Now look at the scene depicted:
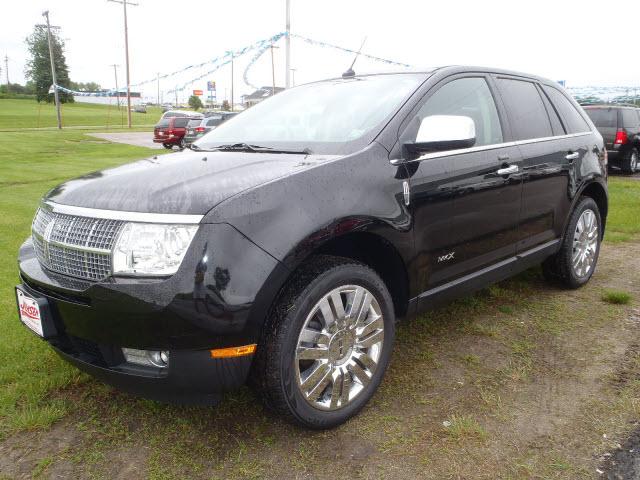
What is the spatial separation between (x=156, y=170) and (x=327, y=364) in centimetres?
121

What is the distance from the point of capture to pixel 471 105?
3.38m

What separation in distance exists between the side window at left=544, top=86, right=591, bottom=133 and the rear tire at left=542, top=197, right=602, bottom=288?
580mm

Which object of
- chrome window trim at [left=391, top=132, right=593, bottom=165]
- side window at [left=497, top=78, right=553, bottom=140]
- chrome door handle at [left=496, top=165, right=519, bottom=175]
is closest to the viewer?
chrome window trim at [left=391, top=132, right=593, bottom=165]

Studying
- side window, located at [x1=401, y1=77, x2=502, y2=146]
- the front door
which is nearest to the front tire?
the front door

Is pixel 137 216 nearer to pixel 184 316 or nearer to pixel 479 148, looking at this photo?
pixel 184 316

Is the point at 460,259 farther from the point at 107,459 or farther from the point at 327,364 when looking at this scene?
the point at 107,459

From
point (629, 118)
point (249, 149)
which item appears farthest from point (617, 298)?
point (629, 118)

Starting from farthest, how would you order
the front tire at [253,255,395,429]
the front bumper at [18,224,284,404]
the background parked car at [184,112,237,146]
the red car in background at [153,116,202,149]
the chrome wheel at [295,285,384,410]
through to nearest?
the red car in background at [153,116,202,149]
the background parked car at [184,112,237,146]
the chrome wheel at [295,285,384,410]
the front tire at [253,255,395,429]
the front bumper at [18,224,284,404]

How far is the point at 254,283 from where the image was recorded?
2.06m

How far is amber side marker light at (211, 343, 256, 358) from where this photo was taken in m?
2.08

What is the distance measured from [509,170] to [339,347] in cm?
169

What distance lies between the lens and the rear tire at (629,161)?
1302 cm

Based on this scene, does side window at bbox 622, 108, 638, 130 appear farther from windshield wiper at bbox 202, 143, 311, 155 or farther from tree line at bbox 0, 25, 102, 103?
tree line at bbox 0, 25, 102, 103

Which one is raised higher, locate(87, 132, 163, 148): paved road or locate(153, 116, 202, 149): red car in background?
locate(153, 116, 202, 149): red car in background
